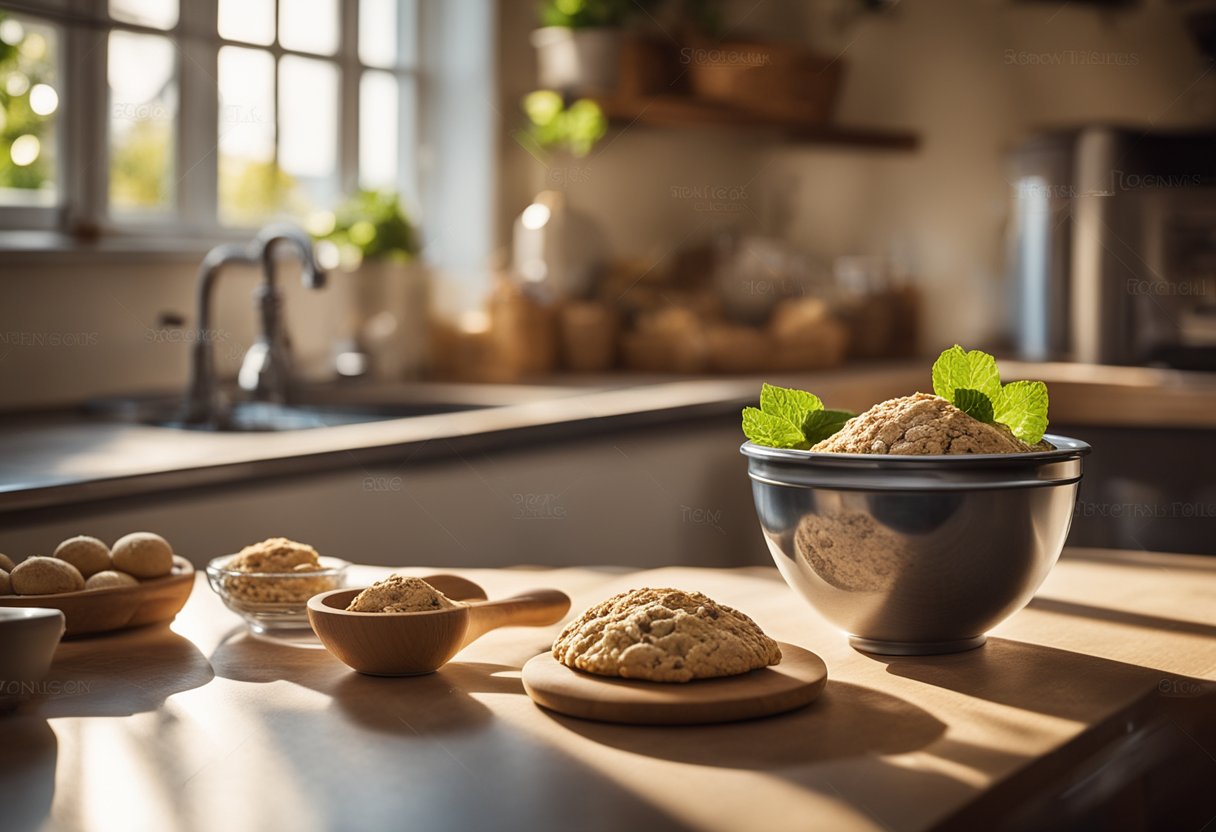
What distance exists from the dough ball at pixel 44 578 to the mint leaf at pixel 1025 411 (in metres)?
0.67

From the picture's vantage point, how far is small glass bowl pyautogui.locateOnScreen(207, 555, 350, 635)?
3.42 ft

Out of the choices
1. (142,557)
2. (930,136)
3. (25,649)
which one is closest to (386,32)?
(930,136)

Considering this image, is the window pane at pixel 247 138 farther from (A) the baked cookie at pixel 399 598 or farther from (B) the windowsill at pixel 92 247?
(A) the baked cookie at pixel 399 598

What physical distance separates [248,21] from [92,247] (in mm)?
690

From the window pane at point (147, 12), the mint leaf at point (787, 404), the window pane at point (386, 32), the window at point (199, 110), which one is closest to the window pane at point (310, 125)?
the window at point (199, 110)

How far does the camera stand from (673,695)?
81 centimetres

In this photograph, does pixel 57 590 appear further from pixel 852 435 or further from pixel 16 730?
pixel 852 435

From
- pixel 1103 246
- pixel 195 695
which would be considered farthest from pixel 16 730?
pixel 1103 246

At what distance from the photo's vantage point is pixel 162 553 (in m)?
1.08

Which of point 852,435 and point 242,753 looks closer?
point 242,753

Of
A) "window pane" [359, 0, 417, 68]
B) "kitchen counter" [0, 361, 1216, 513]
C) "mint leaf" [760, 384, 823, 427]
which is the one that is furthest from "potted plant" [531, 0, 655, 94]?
"mint leaf" [760, 384, 823, 427]

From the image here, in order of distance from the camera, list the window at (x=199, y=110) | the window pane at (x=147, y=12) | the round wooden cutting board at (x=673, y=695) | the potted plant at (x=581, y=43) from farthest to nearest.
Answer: the potted plant at (x=581, y=43) → the window pane at (x=147, y=12) → the window at (x=199, y=110) → the round wooden cutting board at (x=673, y=695)

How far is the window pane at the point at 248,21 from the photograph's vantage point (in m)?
2.92

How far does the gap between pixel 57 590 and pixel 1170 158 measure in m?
3.00
